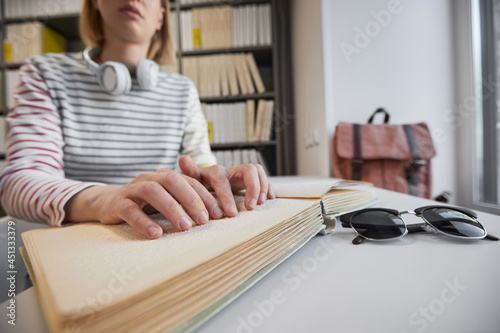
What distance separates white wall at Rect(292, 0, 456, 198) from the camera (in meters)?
1.48

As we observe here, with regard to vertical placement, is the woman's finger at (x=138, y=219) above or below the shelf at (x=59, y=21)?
below

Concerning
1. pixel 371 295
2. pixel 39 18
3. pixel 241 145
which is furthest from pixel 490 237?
pixel 39 18

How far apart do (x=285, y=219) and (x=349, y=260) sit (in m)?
0.10

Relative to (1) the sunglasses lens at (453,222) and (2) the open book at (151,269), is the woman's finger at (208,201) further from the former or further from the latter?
(1) the sunglasses lens at (453,222)

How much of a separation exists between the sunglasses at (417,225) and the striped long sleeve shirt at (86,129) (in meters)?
0.56

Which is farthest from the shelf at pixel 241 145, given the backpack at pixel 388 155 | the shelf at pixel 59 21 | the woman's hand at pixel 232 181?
the woman's hand at pixel 232 181

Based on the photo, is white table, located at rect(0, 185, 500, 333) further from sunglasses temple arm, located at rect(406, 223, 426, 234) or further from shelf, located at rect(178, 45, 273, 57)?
shelf, located at rect(178, 45, 273, 57)

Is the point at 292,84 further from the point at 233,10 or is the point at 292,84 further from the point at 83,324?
the point at 83,324

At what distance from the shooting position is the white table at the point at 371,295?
223 mm

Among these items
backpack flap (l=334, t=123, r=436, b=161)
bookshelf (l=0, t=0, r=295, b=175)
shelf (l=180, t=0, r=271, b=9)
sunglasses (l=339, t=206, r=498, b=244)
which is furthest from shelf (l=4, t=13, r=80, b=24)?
sunglasses (l=339, t=206, r=498, b=244)

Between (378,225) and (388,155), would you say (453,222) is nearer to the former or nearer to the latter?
(378,225)

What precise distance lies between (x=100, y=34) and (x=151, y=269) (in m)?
1.15

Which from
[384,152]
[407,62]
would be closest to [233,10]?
[407,62]

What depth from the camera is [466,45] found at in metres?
1.41
